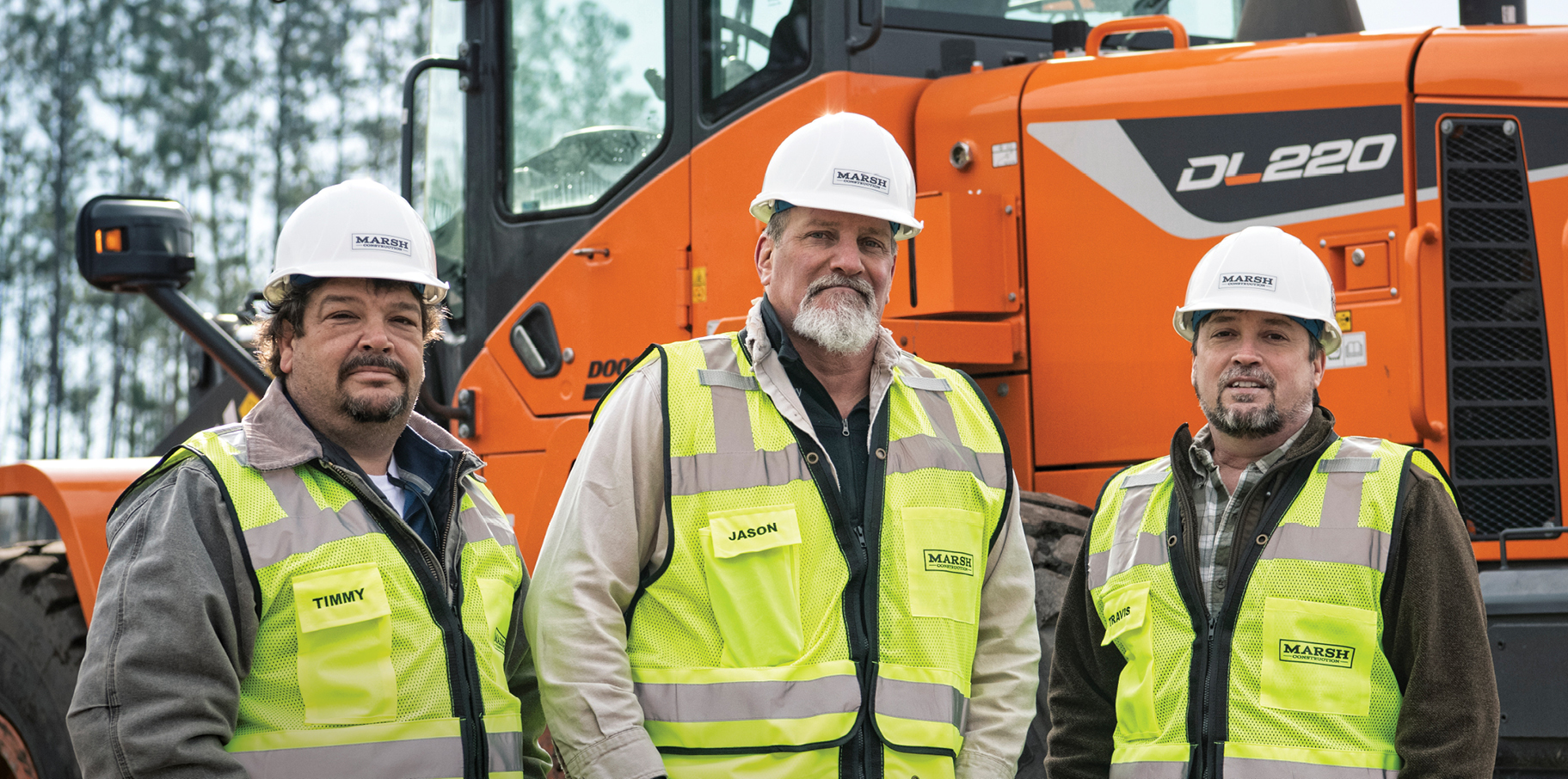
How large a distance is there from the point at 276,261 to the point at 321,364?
249mm

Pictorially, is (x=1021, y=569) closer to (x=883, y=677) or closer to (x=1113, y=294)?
(x=883, y=677)

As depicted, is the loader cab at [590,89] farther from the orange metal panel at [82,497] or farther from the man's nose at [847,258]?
the man's nose at [847,258]

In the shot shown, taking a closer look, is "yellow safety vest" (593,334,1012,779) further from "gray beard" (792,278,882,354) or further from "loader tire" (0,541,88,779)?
"loader tire" (0,541,88,779)

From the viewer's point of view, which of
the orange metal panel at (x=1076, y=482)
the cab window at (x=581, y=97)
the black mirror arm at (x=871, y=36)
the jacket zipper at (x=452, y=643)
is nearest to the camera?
the jacket zipper at (x=452, y=643)

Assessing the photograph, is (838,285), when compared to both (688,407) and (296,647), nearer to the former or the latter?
(688,407)

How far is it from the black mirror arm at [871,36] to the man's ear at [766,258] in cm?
154

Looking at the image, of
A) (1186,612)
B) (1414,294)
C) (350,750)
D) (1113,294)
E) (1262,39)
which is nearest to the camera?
(350,750)

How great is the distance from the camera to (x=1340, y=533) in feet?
9.14

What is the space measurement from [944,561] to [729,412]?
0.45m

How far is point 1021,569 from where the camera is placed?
2.92 meters

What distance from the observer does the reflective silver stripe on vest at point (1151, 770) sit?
278 cm

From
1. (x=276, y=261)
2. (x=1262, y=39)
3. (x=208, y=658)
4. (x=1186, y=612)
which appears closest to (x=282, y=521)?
(x=208, y=658)

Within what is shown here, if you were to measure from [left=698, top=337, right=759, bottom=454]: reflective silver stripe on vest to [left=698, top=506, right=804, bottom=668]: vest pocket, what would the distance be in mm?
100

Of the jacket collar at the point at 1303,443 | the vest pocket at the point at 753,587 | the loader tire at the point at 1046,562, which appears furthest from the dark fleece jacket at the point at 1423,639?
the vest pocket at the point at 753,587
